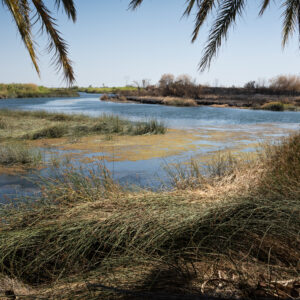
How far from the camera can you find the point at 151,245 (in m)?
2.38

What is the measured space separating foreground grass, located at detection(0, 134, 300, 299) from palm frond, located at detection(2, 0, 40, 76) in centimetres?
210

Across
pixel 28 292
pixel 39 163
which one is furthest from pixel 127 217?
pixel 39 163

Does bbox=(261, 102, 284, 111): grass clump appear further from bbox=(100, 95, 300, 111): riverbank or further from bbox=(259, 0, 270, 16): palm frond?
bbox=(259, 0, 270, 16): palm frond

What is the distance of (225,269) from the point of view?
1.90 meters

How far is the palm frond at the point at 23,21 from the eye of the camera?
3.98 metres

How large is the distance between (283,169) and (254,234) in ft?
6.89

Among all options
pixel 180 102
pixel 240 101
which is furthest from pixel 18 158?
pixel 240 101

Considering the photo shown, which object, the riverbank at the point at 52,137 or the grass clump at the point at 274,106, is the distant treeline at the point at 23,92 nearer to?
the grass clump at the point at 274,106

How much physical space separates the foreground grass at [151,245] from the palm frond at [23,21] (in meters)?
2.10

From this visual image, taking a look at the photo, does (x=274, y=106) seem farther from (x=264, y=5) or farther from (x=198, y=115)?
(x=264, y=5)

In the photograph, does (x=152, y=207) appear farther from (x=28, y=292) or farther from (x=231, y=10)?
(x=231, y=10)

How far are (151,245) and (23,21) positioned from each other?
3.57m

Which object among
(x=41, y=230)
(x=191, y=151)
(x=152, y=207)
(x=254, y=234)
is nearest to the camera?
(x=254, y=234)

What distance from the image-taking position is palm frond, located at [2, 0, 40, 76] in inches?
157
